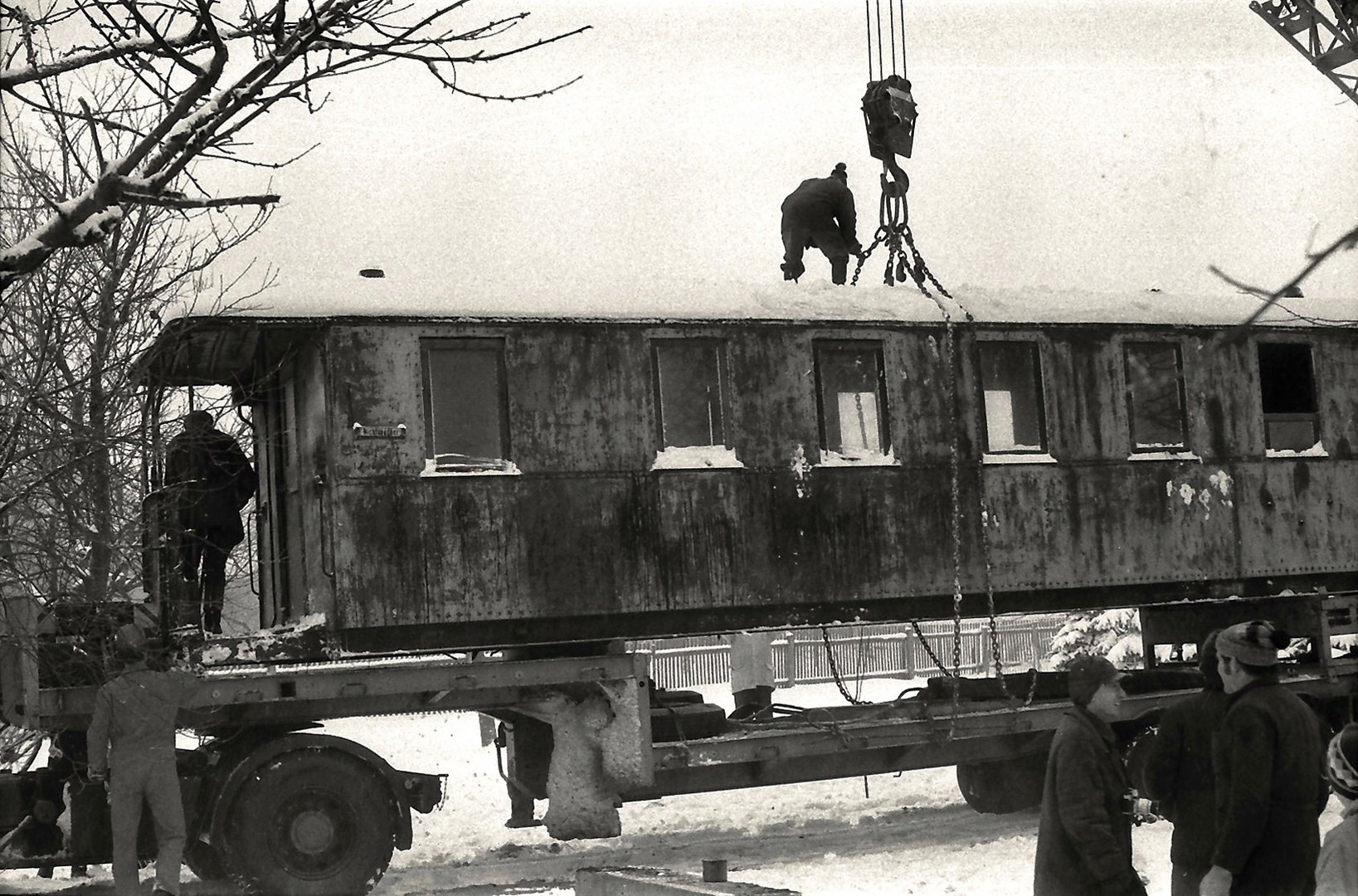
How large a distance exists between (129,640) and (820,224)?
25.8ft

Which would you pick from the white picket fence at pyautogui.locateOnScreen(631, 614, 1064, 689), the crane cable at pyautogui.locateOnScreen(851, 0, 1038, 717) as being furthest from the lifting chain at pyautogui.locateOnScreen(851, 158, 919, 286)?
the white picket fence at pyautogui.locateOnScreen(631, 614, 1064, 689)

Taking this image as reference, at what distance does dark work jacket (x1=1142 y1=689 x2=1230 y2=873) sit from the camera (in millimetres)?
6258

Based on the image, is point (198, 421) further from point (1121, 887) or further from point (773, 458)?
point (1121, 887)

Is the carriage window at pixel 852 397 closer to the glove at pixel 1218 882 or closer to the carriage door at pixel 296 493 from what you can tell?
the carriage door at pixel 296 493

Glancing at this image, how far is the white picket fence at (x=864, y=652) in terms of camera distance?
89.8ft

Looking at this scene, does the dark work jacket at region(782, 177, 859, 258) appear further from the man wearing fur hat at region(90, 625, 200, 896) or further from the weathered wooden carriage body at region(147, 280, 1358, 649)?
the man wearing fur hat at region(90, 625, 200, 896)

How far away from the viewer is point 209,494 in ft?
37.7

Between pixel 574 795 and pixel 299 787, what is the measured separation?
6.32 ft

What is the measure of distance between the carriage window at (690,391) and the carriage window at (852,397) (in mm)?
880

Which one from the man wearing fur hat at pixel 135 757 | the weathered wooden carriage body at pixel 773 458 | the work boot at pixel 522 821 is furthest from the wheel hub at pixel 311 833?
the work boot at pixel 522 821

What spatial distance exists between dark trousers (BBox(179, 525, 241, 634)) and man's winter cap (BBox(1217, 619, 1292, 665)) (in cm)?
778

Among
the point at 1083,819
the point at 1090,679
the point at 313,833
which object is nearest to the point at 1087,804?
the point at 1083,819

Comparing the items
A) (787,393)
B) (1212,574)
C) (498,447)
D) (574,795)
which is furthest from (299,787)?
(1212,574)

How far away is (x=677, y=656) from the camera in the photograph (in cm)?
2712
